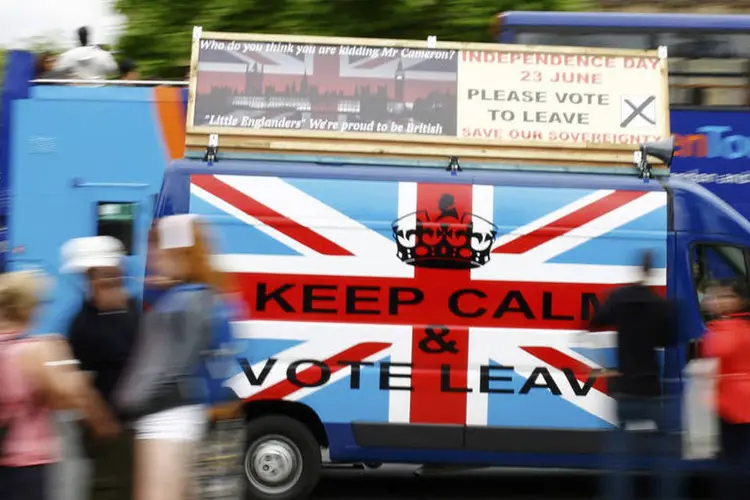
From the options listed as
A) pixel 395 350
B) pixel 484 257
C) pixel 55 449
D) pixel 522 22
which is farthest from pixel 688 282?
pixel 522 22

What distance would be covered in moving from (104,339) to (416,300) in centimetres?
312

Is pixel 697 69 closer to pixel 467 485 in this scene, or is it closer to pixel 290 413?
pixel 467 485

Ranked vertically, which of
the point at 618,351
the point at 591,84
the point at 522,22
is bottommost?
the point at 618,351

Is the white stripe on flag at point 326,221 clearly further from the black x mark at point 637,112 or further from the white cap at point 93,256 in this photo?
the white cap at point 93,256

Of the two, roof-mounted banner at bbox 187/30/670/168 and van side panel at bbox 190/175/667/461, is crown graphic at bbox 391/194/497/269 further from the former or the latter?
roof-mounted banner at bbox 187/30/670/168

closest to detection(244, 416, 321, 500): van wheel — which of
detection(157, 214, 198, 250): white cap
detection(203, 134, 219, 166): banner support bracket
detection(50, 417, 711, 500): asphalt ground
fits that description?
detection(50, 417, 711, 500): asphalt ground

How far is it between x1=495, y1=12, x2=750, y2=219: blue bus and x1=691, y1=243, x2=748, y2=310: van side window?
5.16 m

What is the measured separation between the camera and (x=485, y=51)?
10133 millimetres

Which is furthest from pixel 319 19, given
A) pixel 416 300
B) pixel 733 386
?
pixel 733 386

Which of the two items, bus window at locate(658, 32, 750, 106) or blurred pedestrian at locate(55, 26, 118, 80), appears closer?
blurred pedestrian at locate(55, 26, 118, 80)

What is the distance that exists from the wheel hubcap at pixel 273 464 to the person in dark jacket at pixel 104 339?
282cm

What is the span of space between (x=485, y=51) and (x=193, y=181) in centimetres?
276

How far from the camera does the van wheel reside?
8.68 meters

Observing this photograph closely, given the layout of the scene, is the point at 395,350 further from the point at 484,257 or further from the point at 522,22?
the point at 522,22
